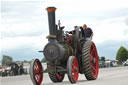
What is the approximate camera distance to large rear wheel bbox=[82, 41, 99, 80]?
1241cm

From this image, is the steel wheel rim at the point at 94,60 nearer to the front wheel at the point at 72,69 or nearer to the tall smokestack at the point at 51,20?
the front wheel at the point at 72,69

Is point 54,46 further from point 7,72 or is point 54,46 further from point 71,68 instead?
point 7,72

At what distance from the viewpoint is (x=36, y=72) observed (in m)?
11.5

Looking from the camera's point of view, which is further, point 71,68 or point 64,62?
point 64,62

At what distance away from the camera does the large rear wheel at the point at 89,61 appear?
1241cm

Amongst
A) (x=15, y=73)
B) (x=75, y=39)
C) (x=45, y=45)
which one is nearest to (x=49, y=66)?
(x=45, y=45)

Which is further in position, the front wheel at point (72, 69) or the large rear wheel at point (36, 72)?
the large rear wheel at point (36, 72)

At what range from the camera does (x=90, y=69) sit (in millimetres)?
12531

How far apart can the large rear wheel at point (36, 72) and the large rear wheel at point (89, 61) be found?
69.4 inches

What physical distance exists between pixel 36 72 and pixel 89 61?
216 cm

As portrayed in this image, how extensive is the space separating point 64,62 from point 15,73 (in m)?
19.2

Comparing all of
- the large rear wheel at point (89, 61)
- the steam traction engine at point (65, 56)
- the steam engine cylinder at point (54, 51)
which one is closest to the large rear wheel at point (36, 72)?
the steam traction engine at point (65, 56)

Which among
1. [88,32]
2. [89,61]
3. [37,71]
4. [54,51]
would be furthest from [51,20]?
[88,32]

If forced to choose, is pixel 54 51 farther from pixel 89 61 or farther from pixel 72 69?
pixel 89 61
